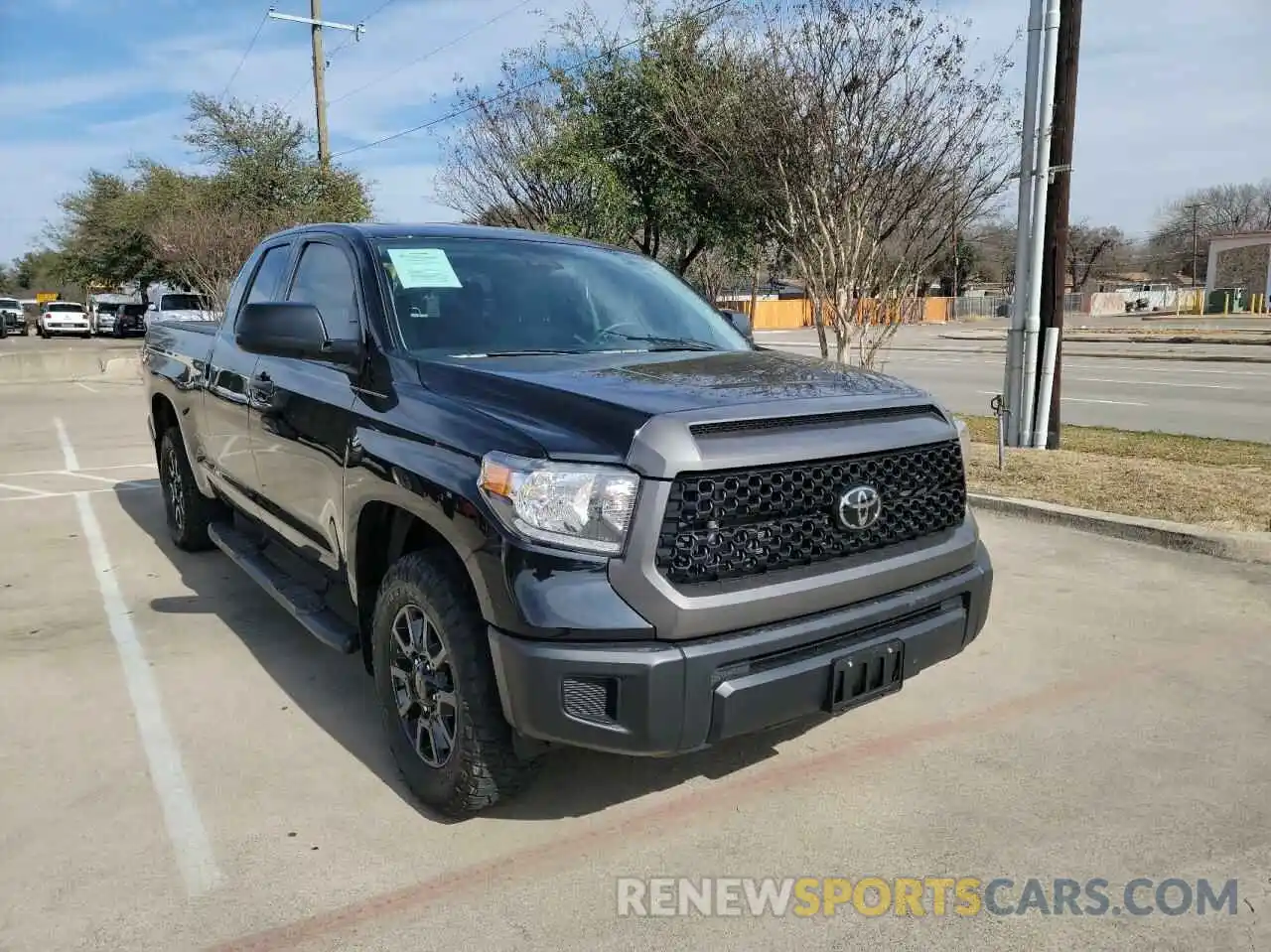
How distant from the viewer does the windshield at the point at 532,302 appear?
3.72 meters

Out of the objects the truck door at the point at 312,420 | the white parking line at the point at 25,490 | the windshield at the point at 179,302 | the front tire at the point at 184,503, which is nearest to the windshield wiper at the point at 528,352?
the truck door at the point at 312,420

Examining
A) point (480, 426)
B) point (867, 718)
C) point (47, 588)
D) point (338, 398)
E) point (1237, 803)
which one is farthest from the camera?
point (47, 588)

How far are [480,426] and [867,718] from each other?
200cm

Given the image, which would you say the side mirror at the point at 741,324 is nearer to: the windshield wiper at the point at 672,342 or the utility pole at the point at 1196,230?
the windshield wiper at the point at 672,342

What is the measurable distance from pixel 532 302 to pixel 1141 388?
15931mm

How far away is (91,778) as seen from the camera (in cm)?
344

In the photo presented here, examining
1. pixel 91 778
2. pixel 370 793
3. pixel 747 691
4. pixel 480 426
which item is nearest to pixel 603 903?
pixel 747 691

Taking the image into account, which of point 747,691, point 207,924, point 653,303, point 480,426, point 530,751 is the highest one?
point 653,303

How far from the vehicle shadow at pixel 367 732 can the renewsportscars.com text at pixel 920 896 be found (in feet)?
1.75

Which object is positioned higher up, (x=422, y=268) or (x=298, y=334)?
(x=422, y=268)

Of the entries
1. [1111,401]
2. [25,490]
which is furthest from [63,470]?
[1111,401]

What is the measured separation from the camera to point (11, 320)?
51.5m

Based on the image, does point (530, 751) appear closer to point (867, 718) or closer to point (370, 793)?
point (370, 793)

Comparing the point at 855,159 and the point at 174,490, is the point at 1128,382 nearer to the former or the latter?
the point at 855,159
